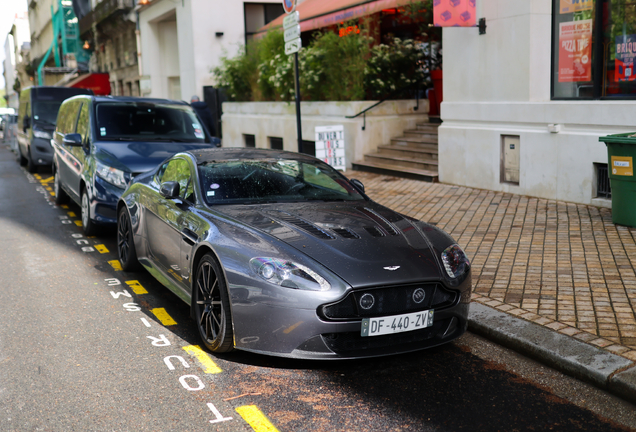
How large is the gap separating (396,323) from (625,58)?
291 inches

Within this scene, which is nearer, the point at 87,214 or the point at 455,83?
the point at 87,214

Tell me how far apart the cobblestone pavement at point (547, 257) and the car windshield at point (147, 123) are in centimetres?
329

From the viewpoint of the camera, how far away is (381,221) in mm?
5059

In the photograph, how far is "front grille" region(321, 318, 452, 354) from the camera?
4138 millimetres

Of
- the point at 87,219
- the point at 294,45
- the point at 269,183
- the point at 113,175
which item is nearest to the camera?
the point at 269,183

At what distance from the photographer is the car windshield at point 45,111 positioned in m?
17.8

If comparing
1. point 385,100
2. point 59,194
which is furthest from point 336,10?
point 59,194

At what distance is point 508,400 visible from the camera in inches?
154

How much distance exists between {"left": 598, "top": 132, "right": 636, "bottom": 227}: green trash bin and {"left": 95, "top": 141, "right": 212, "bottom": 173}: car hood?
5567mm

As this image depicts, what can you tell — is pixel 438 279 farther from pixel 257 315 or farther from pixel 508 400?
pixel 257 315

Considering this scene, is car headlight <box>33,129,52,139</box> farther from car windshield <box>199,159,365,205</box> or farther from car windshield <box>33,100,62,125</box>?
car windshield <box>199,159,365,205</box>

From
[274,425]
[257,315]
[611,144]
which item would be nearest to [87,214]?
[257,315]

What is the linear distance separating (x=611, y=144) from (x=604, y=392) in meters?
4.80

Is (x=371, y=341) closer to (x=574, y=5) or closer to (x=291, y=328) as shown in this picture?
(x=291, y=328)
